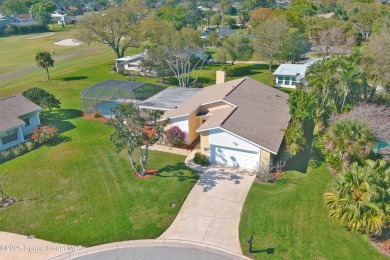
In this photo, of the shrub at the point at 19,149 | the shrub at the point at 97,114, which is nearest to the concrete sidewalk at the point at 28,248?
the shrub at the point at 19,149

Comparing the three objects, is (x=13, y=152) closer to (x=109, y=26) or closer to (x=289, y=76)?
(x=289, y=76)

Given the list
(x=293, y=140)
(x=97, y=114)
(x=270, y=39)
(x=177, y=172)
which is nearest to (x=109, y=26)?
(x=270, y=39)

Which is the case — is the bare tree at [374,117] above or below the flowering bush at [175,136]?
above

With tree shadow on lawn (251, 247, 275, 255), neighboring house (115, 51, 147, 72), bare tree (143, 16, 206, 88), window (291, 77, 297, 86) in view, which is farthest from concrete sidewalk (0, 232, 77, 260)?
neighboring house (115, 51, 147, 72)

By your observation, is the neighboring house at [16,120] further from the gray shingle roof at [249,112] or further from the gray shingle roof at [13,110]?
the gray shingle roof at [249,112]

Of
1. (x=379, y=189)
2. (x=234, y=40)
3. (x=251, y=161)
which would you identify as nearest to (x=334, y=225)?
(x=379, y=189)

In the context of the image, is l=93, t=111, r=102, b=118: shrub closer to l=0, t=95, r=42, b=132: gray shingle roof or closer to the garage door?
l=0, t=95, r=42, b=132: gray shingle roof
